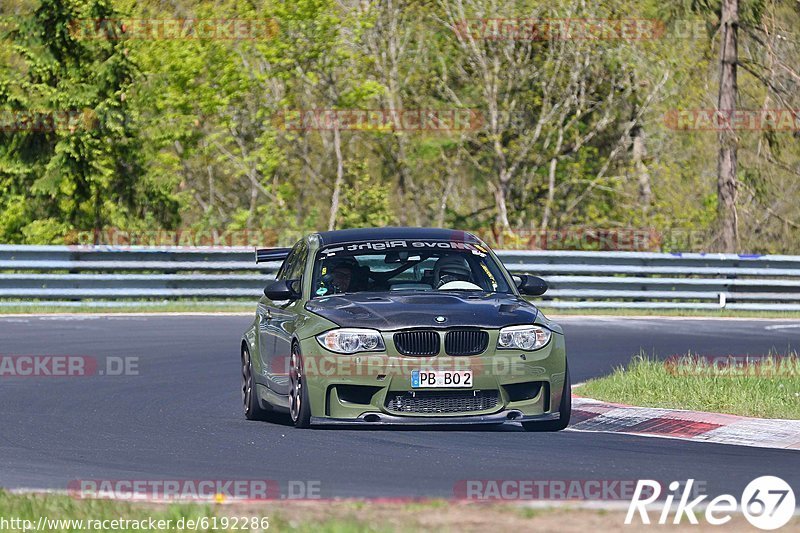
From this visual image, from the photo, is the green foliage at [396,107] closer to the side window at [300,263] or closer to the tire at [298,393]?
the side window at [300,263]

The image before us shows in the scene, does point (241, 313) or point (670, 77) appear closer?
point (241, 313)

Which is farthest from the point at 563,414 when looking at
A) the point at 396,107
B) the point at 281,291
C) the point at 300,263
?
the point at 396,107

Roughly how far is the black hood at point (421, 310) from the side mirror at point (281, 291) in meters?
0.29

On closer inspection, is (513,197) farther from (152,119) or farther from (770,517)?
(770,517)

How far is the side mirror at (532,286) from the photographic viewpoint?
11914mm

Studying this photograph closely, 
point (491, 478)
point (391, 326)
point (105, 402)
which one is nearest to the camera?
point (491, 478)

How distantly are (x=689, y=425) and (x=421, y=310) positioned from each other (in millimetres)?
2188

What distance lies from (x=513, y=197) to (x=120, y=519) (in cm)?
3406

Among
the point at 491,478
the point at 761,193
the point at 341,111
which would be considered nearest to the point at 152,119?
the point at 341,111

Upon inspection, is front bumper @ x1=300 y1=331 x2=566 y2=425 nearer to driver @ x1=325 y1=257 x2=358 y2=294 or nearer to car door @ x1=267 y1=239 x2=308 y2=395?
car door @ x1=267 y1=239 x2=308 y2=395

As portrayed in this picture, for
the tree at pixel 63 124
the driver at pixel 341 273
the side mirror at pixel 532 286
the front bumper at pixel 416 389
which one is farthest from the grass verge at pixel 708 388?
the tree at pixel 63 124

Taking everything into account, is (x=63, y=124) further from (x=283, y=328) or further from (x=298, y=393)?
(x=298, y=393)

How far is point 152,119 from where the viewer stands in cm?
3478

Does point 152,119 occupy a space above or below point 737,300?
above
